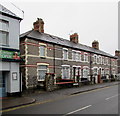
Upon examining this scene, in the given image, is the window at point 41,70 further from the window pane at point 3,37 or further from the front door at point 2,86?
the window pane at point 3,37

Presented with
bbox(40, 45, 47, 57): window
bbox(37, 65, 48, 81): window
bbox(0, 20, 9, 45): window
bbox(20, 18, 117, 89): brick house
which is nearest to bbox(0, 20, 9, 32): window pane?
bbox(0, 20, 9, 45): window

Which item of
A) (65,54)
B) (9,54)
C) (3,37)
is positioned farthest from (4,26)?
(65,54)

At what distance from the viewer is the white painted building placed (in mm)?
12766

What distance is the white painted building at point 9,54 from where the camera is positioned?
41.9 feet

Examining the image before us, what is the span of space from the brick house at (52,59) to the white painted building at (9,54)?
126 inches

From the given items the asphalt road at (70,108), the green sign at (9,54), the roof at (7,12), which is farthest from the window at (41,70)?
the asphalt road at (70,108)

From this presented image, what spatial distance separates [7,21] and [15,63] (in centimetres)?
407

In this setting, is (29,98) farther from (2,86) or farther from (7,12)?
(7,12)

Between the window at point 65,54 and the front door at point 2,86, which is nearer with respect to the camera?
the front door at point 2,86

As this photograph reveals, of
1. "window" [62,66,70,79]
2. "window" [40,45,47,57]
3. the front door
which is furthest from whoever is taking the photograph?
"window" [62,66,70,79]

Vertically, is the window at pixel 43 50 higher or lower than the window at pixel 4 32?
lower

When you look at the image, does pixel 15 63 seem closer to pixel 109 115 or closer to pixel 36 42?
pixel 36 42

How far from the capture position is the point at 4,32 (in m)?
13.4

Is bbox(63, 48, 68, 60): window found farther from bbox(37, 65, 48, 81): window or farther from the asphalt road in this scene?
the asphalt road
